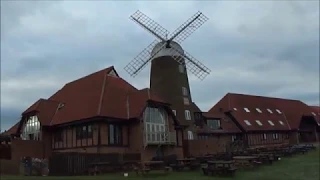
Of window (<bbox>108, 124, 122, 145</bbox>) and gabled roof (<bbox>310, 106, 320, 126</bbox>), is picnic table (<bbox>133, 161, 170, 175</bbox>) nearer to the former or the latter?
window (<bbox>108, 124, 122, 145</bbox>)

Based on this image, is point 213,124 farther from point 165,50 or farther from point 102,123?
point 102,123

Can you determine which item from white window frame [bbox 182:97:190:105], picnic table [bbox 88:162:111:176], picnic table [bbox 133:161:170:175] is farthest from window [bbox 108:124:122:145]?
Result: white window frame [bbox 182:97:190:105]

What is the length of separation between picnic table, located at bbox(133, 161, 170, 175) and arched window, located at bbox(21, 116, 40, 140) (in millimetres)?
13591

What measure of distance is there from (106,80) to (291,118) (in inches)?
1618

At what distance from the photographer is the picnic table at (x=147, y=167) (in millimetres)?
25641

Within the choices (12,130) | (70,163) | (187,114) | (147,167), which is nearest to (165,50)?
(187,114)

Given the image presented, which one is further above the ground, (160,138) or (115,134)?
(115,134)

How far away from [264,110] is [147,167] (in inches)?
1802

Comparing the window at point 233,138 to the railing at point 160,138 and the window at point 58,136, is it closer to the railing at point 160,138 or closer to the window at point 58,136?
the railing at point 160,138

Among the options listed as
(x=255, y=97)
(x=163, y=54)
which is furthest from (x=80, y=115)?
(x=255, y=97)

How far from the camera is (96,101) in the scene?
36375 mm

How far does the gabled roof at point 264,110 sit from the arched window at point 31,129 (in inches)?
1219

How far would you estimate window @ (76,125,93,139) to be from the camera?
34.4 metres

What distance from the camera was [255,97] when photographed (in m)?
70.9
